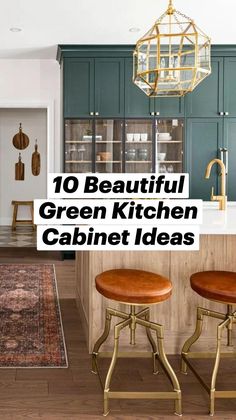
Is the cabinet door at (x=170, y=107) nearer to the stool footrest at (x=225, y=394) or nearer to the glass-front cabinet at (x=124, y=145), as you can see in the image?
the glass-front cabinet at (x=124, y=145)

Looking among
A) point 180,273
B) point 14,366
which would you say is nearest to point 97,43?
point 180,273

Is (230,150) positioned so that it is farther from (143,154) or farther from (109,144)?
(109,144)

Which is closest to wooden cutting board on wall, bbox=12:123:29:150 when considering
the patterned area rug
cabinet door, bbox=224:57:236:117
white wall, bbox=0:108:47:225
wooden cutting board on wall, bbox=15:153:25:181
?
white wall, bbox=0:108:47:225

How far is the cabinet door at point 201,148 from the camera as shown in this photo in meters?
6.34

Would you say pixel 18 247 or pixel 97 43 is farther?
Result: pixel 18 247

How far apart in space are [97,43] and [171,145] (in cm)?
164

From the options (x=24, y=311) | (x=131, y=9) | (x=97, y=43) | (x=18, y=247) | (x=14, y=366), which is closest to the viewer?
(x=14, y=366)

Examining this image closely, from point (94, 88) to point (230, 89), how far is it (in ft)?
5.90

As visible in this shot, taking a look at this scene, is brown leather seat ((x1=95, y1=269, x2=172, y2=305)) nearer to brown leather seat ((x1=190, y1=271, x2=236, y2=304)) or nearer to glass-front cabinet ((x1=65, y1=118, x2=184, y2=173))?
brown leather seat ((x1=190, y1=271, x2=236, y2=304))

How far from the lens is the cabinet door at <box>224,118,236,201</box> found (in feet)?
20.8

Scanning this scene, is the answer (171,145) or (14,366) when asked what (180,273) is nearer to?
(14,366)

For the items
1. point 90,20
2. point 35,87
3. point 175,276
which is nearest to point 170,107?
point 90,20

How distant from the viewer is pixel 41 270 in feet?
19.0

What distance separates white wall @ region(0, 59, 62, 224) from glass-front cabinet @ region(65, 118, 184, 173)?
0.55m
